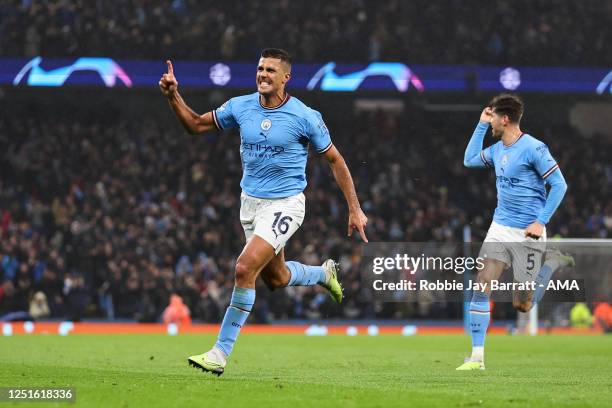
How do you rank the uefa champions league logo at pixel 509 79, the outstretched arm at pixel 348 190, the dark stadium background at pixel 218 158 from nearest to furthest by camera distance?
the outstretched arm at pixel 348 190
the dark stadium background at pixel 218 158
the uefa champions league logo at pixel 509 79

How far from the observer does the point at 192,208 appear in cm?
3052

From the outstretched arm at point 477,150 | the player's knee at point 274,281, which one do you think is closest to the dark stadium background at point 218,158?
the outstretched arm at point 477,150

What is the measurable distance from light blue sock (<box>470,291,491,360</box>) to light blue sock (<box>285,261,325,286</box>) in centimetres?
166

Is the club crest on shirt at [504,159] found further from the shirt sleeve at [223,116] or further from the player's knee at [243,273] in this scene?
the player's knee at [243,273]

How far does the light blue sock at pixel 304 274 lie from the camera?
9.77 metres

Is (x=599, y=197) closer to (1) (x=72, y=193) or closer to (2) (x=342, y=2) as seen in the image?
(2) (x=342, y=2)

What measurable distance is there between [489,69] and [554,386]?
2311 centimetres

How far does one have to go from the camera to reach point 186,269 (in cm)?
2762

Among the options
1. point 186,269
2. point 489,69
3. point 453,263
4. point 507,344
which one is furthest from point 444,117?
point 453,263

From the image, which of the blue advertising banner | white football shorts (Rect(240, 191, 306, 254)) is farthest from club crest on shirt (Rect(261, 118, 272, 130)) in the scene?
the blue advertising banner

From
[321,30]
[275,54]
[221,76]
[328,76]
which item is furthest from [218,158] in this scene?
[275,54]

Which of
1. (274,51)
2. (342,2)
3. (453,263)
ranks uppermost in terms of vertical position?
(342,2)

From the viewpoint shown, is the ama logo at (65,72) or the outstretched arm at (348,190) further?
the ama logo at (65,72)

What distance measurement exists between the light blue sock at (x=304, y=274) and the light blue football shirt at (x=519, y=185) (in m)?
1.99
